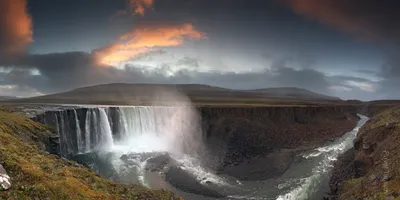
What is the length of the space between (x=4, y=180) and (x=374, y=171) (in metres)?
33.0

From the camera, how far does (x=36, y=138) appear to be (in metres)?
30.0

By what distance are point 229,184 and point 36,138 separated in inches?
1011

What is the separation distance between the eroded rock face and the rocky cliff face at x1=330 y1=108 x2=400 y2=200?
83.5 ft

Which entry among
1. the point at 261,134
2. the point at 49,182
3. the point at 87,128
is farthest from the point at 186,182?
the point at 261,134

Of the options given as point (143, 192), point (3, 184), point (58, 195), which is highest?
point (3, 184)

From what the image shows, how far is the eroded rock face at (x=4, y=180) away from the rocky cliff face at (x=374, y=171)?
2544 centimetres

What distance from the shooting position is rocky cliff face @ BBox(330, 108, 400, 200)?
993 inches

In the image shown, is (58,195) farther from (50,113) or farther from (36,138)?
(50,113)

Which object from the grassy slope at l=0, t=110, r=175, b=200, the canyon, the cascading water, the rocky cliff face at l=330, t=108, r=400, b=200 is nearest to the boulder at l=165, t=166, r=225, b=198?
the canyon

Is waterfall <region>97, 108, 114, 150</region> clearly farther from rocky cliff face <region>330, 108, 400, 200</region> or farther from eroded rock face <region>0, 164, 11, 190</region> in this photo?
eroded rock face <region>0, 164, 11, 190</region>

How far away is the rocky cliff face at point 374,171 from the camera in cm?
2523

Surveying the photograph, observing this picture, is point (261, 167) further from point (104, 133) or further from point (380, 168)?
point (104, 133)

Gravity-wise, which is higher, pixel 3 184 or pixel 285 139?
pixel 3 184

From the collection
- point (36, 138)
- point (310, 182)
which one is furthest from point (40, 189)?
point (310, 182)
